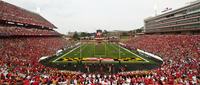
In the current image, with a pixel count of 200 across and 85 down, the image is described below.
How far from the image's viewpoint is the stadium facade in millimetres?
56766

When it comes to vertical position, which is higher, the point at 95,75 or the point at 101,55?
the point at 95,75

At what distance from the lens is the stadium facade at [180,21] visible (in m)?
56.8

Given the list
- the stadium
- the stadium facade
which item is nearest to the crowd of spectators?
the stadium

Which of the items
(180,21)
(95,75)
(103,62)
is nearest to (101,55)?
(103,62)

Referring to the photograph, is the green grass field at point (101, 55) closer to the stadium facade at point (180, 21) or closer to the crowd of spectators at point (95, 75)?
the crowd of spectators at point (95, 75)

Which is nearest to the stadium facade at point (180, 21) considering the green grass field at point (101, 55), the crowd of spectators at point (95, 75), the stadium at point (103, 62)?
the stadium at point (103, 62)

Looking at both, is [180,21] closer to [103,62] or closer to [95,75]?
[103,62]

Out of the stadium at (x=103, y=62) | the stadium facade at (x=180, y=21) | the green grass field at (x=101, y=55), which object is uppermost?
the stadium facade at (x=180, y=21)

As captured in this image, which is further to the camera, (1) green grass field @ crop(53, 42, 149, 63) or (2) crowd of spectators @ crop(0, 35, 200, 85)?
(1) green grass field @ crop(53, 42, 149, 63)

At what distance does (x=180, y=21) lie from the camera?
220ft

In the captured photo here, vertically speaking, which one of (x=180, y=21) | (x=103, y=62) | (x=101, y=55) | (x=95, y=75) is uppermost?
(x=180, y=21)

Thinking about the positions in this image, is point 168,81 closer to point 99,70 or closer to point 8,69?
point 99,70

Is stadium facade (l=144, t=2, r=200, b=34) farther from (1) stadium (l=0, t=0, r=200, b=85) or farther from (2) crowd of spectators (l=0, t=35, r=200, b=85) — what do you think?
(2) crowd of spectators (l=0, t=35, r=200, b=85)

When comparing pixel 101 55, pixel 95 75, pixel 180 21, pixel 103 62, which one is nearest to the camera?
pixel 95 75
